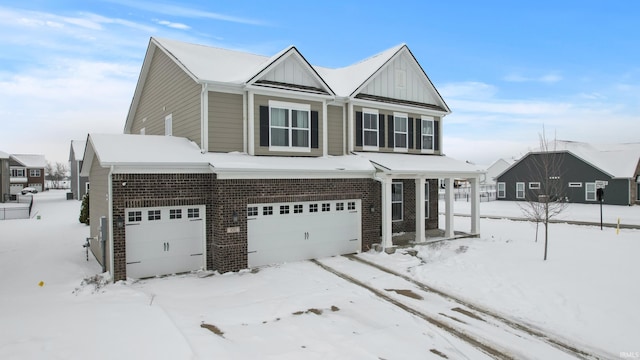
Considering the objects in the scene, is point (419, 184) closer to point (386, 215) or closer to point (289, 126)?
point (386, 215)

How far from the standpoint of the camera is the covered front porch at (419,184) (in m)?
14.5

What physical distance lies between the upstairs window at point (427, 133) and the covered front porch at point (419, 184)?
0.65 metres

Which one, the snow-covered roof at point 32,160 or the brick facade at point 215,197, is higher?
the snow-covered roof at point 32,160

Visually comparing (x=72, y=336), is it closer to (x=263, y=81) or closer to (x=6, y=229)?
(x=263, y=81)

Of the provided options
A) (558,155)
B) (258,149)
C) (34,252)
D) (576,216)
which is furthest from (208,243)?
(558,155)

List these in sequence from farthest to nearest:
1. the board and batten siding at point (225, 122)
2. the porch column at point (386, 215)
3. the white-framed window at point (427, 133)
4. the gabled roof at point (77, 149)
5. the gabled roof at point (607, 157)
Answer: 1. the gabled roof at point (77, 149)
2. the gabled roof at point (607, 157)
3. the white-framed window at point (427, 133)
4. the porch column at point (386, 215)
5. the board and batten siding at point (225, 122)

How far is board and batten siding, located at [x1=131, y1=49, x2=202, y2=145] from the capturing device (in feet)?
45.2

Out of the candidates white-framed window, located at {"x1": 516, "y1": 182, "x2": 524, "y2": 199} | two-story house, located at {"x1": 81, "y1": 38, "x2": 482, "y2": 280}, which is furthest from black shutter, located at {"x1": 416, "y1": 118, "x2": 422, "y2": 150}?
white-framed window, located at {"x1": 516, "y1": 182, "x2": 524, "y2": 199}

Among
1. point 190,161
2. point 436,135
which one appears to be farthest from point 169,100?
point 436,135

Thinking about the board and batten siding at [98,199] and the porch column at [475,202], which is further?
the porch column at [475,202]

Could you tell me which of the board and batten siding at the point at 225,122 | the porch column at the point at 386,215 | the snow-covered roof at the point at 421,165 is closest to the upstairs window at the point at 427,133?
the snow-covered roof at the point at 421,165

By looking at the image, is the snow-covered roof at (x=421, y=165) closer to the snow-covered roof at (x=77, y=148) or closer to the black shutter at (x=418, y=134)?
the black shutter at (x=418, y=134)

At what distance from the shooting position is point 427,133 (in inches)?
751

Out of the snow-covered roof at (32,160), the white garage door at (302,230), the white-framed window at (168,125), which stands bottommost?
the white garage door at (302,230)
